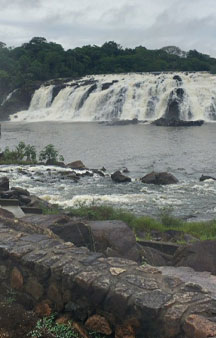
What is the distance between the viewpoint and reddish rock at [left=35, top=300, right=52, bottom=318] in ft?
14.4

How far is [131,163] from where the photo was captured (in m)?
22.5

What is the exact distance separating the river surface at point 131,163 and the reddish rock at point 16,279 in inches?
329

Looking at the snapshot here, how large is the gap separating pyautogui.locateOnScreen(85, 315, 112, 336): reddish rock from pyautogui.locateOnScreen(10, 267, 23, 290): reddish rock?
3.27 feet

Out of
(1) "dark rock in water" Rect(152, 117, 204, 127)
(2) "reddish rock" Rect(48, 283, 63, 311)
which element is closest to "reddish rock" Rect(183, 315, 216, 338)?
(2) "reddish rock" Rect(48, 283, 63, 311)

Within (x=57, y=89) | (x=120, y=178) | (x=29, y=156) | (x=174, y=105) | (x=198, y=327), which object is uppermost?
(x=57, y=89)

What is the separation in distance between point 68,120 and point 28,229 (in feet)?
132

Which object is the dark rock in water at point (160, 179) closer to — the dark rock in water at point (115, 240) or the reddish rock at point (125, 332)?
the dark rock in water at point (115, 240)

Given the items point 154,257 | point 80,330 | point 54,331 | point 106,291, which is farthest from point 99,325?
point 154,257

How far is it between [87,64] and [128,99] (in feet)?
81.3

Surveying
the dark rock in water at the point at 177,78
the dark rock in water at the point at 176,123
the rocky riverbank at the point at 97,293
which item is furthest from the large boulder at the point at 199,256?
the dark rock in water at the point at 177,78

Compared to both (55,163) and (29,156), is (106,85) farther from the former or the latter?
(55,163)

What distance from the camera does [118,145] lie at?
28531 millimetres

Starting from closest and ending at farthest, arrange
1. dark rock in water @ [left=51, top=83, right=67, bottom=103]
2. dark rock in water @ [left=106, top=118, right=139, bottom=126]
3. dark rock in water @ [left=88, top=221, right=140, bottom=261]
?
dark rock in water @ [left=88, top=221, right=140, bottom=261] → dark rock in water @ [left=106, top=118, right=139, bottom=126] → dark rock in water @ [left=51, top=83, right=67, bottom=103]

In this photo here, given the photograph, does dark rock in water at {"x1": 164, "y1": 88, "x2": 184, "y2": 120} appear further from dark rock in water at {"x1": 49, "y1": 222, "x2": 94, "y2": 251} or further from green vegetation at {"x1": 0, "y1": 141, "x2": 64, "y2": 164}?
dark rock in water at {"x1": 49, "y1": 222, "x2": 94, "y2": 251}
